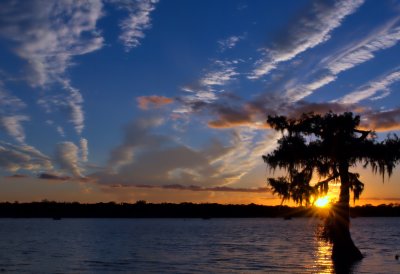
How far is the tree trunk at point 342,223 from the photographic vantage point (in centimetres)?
3453

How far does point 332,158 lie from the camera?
35.1m

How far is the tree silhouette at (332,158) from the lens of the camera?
115 feet

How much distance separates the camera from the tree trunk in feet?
113

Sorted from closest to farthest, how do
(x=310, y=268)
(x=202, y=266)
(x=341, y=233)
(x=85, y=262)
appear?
(x=341, y=233) < (x=310, y=268) < (x=202, y=266) < (x=85, y=262)

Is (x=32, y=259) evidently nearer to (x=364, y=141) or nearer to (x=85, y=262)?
(x=85, y=262)

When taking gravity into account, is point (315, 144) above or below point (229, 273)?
above

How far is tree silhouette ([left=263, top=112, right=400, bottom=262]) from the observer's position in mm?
34906

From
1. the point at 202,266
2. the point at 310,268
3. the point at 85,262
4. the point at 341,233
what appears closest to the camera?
the point at 341,233

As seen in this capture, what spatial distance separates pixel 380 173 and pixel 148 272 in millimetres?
16578

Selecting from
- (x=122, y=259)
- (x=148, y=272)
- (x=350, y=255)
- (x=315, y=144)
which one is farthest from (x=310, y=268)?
(x=122, y=259)

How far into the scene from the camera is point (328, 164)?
35562 millimetres

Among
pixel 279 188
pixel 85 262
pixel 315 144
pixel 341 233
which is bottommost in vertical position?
pixel 85 262

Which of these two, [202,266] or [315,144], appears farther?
[202,266]

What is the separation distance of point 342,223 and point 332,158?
13.7 ft
